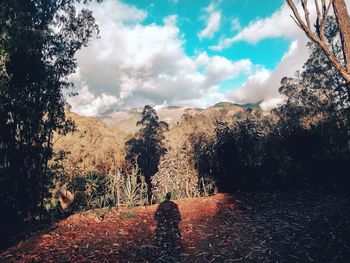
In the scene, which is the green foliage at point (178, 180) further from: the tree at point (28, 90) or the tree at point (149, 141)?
the tree at point (149, 141)

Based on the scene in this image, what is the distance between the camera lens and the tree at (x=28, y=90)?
5.49 m

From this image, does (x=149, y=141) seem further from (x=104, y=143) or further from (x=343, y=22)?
(x=343, y=22)

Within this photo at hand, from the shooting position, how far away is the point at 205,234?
5.03m

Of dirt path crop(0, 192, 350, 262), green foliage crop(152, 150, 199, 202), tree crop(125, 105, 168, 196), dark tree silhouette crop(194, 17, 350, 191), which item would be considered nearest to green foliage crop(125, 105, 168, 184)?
tree crop(125, 105, 168, 196)

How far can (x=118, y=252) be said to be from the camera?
14.0 ft

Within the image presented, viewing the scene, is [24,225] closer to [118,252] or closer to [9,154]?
[9,154]

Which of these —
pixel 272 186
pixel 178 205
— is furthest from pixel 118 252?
pixel 272 186

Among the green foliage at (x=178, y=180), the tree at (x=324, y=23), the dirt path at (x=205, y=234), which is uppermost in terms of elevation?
the tree at (x=324, y=23)

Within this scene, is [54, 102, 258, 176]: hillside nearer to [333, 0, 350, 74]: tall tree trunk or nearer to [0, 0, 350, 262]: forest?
[0, 0, 350, 262]: forest

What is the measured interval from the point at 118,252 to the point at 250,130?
20.8ft

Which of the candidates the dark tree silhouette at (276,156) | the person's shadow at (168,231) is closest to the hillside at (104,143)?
the dark tree silhouette at (276,156)

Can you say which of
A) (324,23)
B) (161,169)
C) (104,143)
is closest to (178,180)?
(161,169)

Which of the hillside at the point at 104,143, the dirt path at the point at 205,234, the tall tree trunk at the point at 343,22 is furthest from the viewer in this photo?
the hillside at the point at 104,143

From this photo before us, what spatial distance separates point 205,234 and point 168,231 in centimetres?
68
